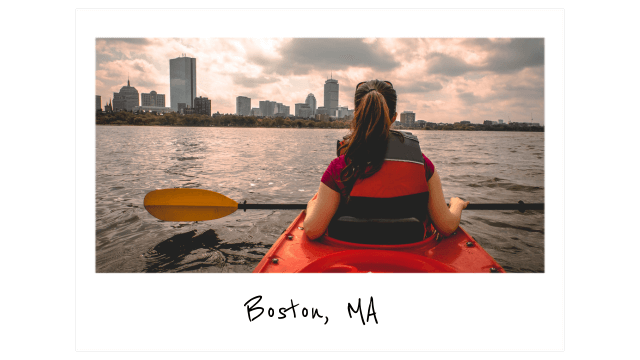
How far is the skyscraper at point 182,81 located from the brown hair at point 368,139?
11.9 feet

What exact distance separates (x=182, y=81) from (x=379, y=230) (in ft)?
15.3

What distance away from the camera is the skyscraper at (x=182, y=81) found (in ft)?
15.8

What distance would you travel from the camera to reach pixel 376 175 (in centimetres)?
192

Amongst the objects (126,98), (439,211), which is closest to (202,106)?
(126,98)

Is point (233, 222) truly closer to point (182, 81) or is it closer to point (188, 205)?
point (188, 205)

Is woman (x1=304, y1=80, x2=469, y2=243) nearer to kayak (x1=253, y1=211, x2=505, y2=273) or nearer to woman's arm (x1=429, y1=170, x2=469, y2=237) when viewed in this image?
woman's arm (x1=429, y1=170, x2=469, y2=237)

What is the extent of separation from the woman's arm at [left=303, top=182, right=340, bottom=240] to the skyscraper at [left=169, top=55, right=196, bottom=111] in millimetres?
3531

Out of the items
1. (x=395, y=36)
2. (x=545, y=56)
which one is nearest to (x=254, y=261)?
(x=395, y=36)

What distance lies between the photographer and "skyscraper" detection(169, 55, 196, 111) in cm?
480

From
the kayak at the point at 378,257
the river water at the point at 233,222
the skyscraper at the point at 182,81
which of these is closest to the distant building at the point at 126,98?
the skyscraper at the point at 182,81

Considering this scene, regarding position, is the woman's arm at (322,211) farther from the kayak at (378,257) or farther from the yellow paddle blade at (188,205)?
the yellow paddle blade at (188,205)

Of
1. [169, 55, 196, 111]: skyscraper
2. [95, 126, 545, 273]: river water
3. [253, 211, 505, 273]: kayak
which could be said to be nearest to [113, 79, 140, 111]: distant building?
[169, 55, 196, 111]: skyscraper

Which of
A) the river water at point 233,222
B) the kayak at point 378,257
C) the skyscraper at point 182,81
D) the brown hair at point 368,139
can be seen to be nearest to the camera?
the brown hair at point 368,139
